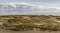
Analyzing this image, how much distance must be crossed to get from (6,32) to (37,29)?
37 cm

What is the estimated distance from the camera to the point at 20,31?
2117 millimetres

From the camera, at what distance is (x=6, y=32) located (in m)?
2.10

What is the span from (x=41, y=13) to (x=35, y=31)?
0.28 m

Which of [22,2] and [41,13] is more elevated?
[22,2]

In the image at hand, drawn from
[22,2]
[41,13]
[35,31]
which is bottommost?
[35,31]

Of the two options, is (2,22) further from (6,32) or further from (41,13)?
(41,13)

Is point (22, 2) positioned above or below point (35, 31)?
above

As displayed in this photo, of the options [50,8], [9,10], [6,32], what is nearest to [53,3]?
[50,8]

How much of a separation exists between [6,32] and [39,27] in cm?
39

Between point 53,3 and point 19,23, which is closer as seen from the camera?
point 19,23

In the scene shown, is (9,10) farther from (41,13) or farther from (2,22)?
(41,13)

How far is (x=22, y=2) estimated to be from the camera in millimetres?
2357

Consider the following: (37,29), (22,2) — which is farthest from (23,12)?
(37,29)

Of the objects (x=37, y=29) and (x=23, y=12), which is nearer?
(x=37, y=29)
